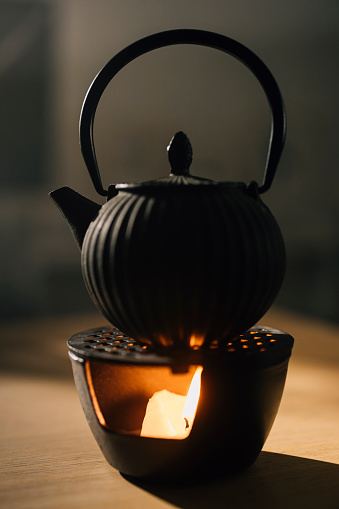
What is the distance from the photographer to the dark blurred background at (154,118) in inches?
101

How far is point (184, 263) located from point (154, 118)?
2.03m

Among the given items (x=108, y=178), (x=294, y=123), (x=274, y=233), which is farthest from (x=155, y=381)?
(x=294, y=123)

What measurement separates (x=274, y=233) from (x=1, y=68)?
82.9 inches

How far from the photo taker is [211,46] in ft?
2.93

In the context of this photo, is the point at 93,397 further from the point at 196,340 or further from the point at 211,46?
the point at 211,46

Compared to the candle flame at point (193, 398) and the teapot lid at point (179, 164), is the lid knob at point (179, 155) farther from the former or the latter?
the candle flame at point (193, 398)

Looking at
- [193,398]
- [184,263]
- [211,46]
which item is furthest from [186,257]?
[211,46]

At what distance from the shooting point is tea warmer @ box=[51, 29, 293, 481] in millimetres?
783

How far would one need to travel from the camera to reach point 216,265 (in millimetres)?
778

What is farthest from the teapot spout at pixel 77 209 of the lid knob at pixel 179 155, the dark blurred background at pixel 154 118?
the dark blurred background at pixel 154 118

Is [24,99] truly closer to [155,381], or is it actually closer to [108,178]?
[108,178]

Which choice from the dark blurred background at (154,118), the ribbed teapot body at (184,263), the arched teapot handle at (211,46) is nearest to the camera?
the ribbed teapot body at (184,263)

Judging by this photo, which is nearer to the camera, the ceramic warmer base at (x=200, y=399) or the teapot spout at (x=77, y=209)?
the ceramic warmer base at (x=200, y=399)

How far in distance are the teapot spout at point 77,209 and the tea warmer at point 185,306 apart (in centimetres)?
1
